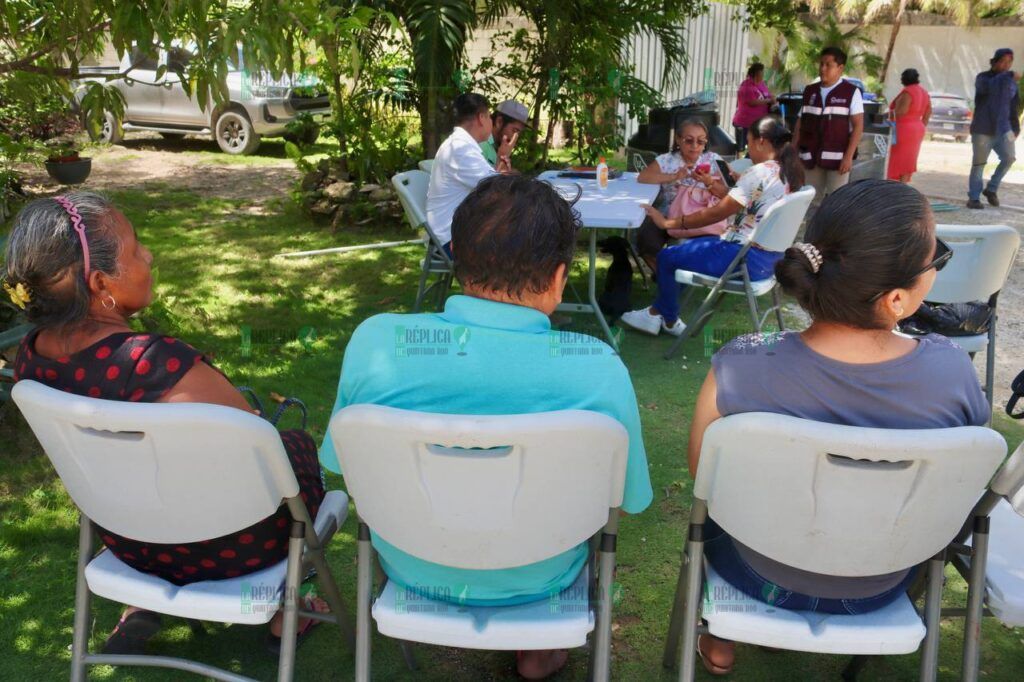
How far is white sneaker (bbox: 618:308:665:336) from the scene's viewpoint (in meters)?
4.99

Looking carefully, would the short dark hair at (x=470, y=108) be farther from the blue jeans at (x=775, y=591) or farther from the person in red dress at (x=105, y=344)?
the blue jeans at (x=775, y=591)

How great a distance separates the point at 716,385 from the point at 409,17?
19.0 ft

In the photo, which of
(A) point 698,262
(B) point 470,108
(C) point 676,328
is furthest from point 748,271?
(B) point 470,108

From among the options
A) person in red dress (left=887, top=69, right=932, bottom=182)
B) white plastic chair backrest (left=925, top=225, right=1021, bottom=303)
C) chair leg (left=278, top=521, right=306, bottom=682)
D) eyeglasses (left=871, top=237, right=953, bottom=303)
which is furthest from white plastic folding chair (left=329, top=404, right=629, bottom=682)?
person in red dress (left=887, top=69, right=932, bottom=182)

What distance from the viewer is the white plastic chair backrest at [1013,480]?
1.65 meters

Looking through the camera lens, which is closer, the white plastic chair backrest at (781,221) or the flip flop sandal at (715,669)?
the flip flop sandal at (715,669)

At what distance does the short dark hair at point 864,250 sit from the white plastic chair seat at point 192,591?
1.34 metres

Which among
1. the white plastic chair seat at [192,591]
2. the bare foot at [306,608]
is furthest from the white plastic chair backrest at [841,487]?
the bare foot at [306,608]

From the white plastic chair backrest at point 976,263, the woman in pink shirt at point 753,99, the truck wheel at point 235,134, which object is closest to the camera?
the white plastic chair backrest at point 976,263

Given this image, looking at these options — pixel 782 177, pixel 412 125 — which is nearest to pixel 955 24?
pixel 412 125

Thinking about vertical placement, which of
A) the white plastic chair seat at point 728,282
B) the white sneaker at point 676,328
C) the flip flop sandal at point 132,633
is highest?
the white plastic chair seat at point 728,282

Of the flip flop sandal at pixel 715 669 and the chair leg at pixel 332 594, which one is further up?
the chair leg at pixel 332 594

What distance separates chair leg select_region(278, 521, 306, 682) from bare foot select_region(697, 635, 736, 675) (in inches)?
45.1

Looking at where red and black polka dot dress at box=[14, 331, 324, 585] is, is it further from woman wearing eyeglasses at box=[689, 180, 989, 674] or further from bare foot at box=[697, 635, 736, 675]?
bare foot at box=[697, 635, 736, 675]
